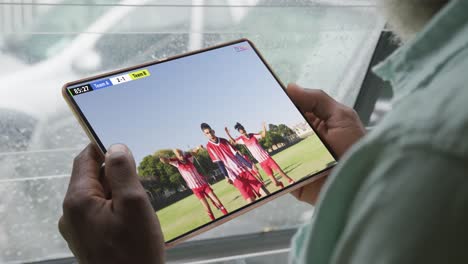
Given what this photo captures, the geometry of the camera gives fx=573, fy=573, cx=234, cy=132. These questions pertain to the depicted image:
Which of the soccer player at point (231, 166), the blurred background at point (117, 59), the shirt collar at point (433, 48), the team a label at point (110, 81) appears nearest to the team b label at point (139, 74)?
the team a label at point (110, 81)

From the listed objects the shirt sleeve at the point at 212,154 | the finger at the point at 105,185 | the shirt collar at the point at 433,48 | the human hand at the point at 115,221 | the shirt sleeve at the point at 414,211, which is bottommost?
the shirt sleeve at the point at 414,211

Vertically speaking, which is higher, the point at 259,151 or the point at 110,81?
the point at 110,81

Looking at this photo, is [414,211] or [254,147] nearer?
[414,211]

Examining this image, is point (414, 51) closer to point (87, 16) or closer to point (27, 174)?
point (87, 16)

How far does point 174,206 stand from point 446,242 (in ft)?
2.19

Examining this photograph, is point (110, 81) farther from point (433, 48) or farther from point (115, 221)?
point (433, 48)

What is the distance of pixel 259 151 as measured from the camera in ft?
3.79

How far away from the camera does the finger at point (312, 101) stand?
123 centimetres

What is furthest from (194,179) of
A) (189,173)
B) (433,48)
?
(433,48)

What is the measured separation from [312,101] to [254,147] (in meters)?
0.18

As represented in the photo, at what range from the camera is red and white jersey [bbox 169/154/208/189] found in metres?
1.07

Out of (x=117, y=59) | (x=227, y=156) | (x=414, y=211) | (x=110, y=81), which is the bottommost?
(x=414, y=211)

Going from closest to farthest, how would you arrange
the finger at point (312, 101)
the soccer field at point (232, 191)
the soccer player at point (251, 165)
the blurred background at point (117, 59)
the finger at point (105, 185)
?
the finger at point (105, 185)
the soccer field at point (232, 191)
the soccer player at point (251, 165)
the finger at point (312, 101)
the blurred background at point (117, 59)

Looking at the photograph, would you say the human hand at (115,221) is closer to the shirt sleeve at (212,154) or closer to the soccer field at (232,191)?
the soccer field at (232,191)
